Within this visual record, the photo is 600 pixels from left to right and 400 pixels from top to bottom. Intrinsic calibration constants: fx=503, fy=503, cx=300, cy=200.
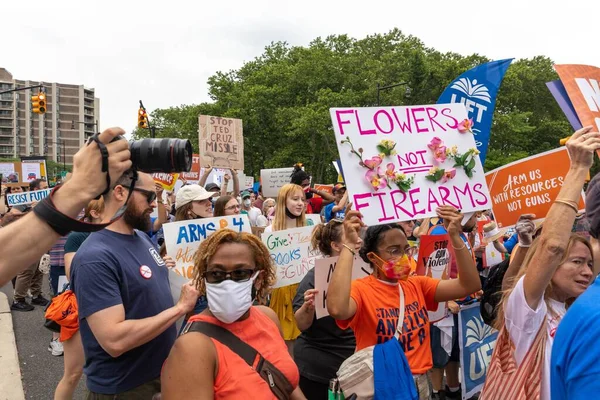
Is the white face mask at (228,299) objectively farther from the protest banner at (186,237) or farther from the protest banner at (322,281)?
the protest banner at (186,237)

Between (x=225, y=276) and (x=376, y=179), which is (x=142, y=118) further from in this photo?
(x=225, y=276)

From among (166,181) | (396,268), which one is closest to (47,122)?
(166,181)

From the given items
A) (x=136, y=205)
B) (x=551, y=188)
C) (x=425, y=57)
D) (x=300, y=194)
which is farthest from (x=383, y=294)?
(x=425, y=57)

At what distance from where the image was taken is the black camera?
165cm

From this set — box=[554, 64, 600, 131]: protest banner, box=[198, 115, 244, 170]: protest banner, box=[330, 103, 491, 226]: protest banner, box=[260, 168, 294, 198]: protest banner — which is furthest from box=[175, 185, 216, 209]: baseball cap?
box=[260, 168, 294, 198]: protest banner

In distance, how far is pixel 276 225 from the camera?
532 cm

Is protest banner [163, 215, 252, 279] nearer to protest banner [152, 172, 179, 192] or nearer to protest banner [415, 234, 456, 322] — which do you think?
protest banner [415, 234, 456, 322]

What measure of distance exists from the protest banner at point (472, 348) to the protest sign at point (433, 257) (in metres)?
0.90

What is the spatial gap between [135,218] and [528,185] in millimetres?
3000

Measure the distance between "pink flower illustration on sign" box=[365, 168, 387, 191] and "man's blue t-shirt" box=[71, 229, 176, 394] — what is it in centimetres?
133

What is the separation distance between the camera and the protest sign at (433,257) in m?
3.85

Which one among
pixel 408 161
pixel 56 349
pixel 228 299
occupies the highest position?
pixel 408 161

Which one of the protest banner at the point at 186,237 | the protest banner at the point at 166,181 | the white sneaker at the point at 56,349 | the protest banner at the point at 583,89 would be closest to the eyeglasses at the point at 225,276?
the protest banner at the point at 186,237

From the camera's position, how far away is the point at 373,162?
115 inches
